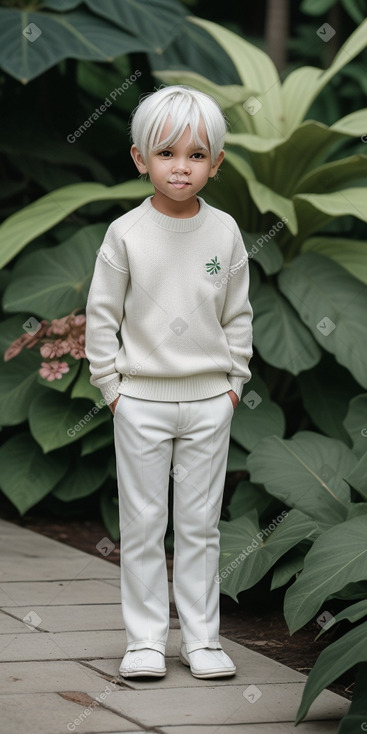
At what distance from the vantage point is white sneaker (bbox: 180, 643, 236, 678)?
2445 mm

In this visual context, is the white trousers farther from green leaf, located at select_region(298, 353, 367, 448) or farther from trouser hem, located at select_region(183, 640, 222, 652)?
green leaf, located at select_region(298, 353, 367, 448)

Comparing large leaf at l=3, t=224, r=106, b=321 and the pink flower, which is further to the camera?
large leaf at l=3, t=224, r=106, b=321

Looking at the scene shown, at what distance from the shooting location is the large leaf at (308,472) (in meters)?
3.09

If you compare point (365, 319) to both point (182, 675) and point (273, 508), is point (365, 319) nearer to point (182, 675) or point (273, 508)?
point (273, 508)

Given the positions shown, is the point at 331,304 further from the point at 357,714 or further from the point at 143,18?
the point at 357,714

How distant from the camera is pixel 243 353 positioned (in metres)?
2.50

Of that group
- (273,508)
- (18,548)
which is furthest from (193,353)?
(18,548)

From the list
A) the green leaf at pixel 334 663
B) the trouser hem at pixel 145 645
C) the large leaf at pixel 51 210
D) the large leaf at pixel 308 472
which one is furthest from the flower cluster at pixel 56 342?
the green leaf at pixel 334 663

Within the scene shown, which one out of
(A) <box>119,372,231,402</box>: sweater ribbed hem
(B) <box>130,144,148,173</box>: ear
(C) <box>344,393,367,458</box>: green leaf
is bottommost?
(C) <box>344,393,367,458</box>: green leaf

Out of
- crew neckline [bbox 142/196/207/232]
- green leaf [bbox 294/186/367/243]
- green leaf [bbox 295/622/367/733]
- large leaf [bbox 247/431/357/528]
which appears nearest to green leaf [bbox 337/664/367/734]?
green leaf [bbox 295/622/367/733]

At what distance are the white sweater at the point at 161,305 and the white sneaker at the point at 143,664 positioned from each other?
1.89 ft

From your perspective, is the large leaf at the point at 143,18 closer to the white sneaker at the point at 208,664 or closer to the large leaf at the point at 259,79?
the large leaf at the point at 259,79

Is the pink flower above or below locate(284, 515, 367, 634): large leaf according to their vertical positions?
below

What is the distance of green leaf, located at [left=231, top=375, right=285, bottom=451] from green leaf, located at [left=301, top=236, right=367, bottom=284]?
0.62 metres
